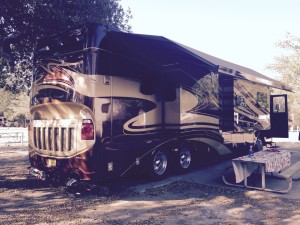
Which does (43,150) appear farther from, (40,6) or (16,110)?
(16,110)

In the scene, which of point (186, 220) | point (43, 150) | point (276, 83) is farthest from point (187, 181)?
point (276, 83)

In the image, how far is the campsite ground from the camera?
4.96 m

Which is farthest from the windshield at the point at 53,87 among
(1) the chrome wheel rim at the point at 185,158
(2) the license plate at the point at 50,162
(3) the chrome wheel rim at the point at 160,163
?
(1) the chrome wheel rim at the point at 185,158

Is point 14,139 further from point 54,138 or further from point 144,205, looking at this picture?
point 144,205

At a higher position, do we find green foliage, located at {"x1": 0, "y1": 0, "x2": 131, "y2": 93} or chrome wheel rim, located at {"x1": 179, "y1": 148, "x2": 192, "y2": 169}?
green foliage, located at {"x1": 0, "y1": 0, "x2": 131, "y2": 93}

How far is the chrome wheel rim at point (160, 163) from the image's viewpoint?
780 cm

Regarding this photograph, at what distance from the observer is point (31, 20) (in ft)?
34.2

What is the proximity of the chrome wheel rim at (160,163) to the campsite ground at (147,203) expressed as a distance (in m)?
0.34

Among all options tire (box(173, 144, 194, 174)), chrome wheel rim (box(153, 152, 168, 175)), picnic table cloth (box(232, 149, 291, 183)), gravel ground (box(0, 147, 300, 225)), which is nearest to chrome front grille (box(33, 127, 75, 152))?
gravel ground (box(0, 147, 300, 225))

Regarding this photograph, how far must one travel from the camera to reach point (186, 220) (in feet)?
16.0

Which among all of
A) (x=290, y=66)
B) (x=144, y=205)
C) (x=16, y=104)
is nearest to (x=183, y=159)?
(x=144, y=205)

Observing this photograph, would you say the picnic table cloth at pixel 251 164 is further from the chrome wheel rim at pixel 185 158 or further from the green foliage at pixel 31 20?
the green foliage at pixel 31 20

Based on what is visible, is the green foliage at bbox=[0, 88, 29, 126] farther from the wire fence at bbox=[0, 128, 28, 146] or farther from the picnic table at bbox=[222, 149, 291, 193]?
the picnic table at bbox=[222, 149, 291, 193]

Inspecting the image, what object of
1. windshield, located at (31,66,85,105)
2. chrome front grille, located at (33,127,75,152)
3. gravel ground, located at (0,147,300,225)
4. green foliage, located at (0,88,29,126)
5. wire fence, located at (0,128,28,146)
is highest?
green foliage, located at (0,88,29,126)
